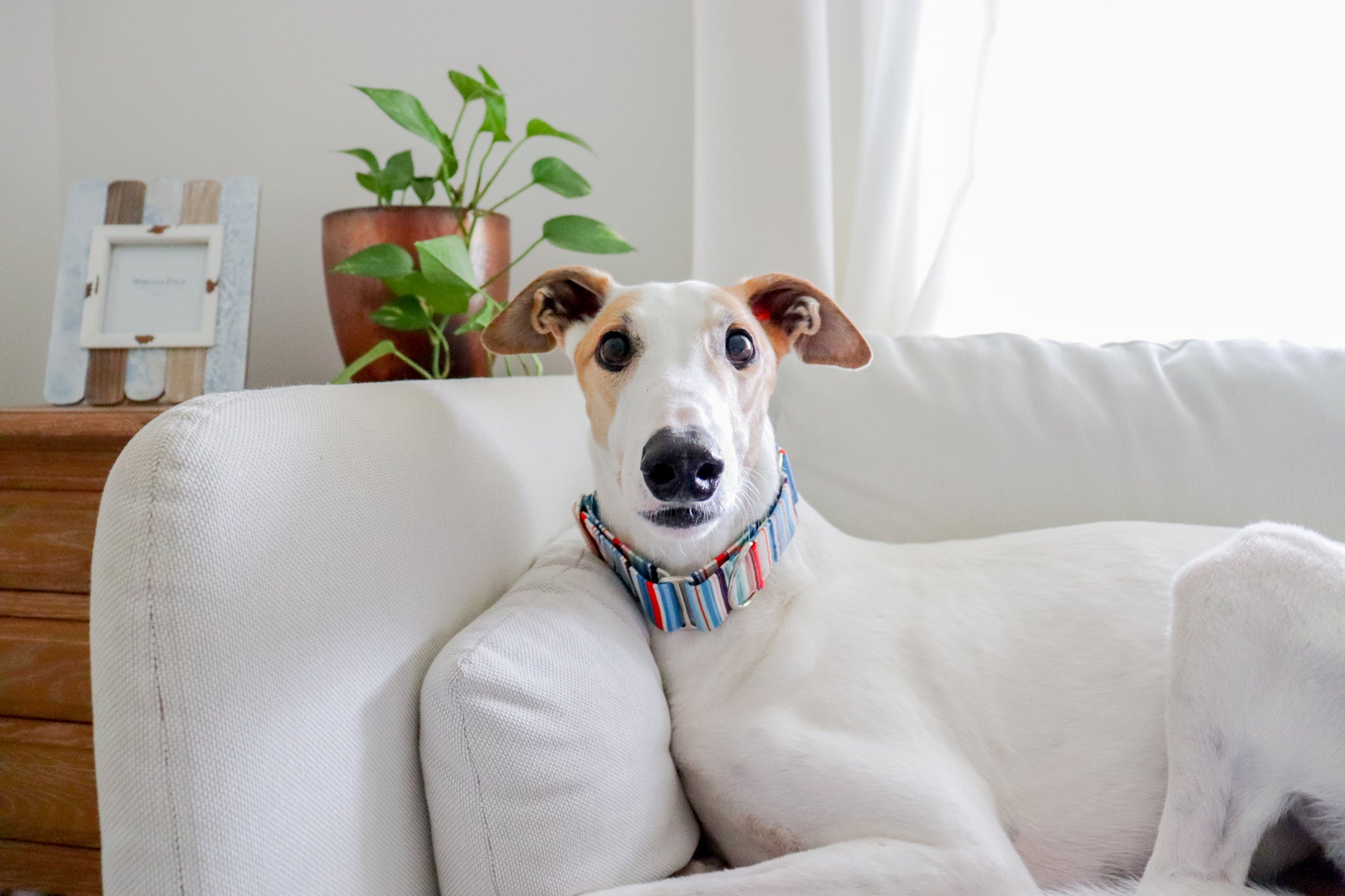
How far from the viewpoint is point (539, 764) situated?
785 mm

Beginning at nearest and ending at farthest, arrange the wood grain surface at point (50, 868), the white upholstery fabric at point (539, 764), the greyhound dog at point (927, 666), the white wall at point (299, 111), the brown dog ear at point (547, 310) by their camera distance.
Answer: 1. the white upholstery fabric at point (539, 764)
2. the greyhound dog at point (927, 666)
3. the brown dog ear at point (547, 310)
4. the wood grain surface at point (50, 868)
5. the white wall at point (299, 111)

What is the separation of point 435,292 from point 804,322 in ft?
2.05

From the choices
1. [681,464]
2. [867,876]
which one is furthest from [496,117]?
[867,876]

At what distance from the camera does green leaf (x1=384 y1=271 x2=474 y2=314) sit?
1352 millimetres

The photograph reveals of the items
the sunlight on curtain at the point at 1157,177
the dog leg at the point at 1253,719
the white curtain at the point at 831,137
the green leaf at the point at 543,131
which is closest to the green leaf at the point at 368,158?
the green leaf at the point at 543,131

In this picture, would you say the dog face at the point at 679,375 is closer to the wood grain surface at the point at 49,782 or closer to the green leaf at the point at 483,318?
the green leaf at the point at 483,318

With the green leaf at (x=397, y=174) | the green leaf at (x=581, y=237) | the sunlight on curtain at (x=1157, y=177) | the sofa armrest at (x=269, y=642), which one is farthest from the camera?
the sunlight on curtain at (x=1157, y=177)

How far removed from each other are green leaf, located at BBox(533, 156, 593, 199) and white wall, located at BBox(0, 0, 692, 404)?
783mm

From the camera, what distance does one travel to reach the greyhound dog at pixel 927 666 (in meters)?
0.88

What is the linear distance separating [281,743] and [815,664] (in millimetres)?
637

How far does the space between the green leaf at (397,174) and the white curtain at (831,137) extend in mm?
693

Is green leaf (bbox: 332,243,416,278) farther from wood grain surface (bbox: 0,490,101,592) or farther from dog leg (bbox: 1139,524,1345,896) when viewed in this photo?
dog leg (bbox: 1139,524,1345,896)

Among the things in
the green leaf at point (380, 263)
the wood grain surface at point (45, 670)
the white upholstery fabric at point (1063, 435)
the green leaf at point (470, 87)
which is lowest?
the wood grain surface at point (45, 670)

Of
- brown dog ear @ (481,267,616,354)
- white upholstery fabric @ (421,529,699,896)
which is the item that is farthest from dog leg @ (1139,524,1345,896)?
brown dog ear @ (481,267,616,354)
